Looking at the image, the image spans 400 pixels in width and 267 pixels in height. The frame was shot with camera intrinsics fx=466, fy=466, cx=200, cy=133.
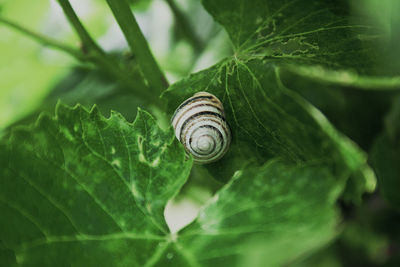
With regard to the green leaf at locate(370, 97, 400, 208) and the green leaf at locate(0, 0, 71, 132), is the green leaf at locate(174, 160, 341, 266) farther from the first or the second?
the green leaf at locate(0, 0, 71, 132)

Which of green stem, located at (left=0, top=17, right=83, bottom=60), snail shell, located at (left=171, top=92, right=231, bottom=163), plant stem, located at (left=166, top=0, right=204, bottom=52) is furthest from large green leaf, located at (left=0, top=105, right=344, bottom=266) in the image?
plant stem, located at (left=166, top=0, right=204, bottom=52)

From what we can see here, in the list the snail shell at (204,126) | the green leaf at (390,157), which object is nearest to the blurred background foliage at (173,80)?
the green leaf at (390,157)

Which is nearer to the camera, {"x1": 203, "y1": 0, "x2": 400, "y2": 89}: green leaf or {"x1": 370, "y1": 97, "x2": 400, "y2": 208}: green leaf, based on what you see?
{"x1": 203, "y1": 0, "x2": 400, "y2": 89}: green leaf

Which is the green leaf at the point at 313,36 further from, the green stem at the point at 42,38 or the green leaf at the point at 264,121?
the green stem at the point at 42,38

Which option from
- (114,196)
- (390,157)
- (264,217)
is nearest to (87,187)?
(114,196)

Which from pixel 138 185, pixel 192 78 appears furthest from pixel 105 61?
pixel 138 185

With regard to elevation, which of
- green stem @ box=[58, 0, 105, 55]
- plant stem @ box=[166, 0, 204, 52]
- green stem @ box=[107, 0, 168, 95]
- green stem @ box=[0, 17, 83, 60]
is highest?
plant stem @ box=[166, 0, 204, 52]
